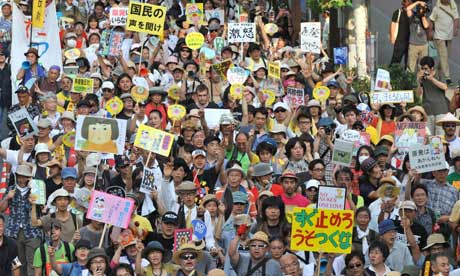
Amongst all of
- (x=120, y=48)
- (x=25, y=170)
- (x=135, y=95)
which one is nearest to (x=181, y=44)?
(x=120, y=48)

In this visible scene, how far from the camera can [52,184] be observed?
782 inches

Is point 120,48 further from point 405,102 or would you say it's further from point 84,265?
point 84,265

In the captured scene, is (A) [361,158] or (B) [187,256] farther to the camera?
(A) [361,158]

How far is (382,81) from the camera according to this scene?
80.3 ft

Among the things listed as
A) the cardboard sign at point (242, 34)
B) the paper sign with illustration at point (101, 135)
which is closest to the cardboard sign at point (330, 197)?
the paper sign with illustration at point (101, 135)

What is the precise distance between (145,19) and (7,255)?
7.92 metres

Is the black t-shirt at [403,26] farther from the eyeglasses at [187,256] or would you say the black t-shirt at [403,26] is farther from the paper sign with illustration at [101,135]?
the eyeglasses at [187,256]

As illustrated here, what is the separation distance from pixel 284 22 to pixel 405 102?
806 centimetres

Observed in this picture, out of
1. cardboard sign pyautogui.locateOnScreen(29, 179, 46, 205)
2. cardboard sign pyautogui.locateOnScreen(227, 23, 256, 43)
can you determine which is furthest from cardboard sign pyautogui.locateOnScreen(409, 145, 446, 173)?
cardboard sign pyautogui.locateOnScreen(227, 23, 256, 43)

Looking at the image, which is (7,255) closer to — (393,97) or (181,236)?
(181,236)

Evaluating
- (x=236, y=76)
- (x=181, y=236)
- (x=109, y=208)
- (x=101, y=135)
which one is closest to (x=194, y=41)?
(x=236, y=76)

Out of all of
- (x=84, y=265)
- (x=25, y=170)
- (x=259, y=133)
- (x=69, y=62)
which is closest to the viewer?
(x=84, y=265)

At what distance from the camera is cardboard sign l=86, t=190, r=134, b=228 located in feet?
59.4

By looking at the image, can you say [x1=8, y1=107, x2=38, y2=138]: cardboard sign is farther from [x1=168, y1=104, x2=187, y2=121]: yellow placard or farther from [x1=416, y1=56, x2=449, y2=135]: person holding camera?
[x1=416, y1=56, x2=449, y2=135]: person holding camera
